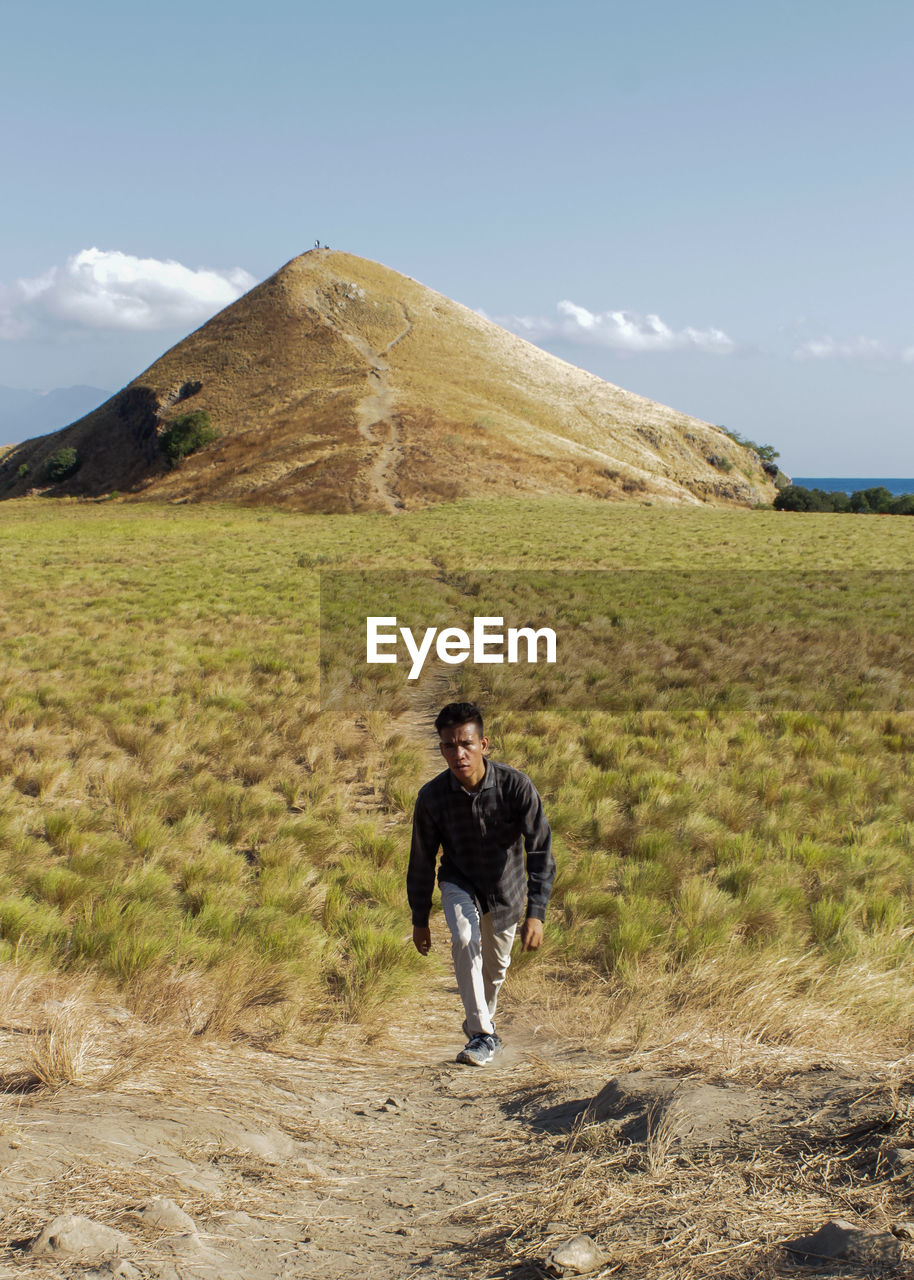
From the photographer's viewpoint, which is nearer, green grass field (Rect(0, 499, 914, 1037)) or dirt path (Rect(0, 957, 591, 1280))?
dirt path (Rect(0, 957, 591, 1280))

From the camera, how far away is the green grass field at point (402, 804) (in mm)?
4965

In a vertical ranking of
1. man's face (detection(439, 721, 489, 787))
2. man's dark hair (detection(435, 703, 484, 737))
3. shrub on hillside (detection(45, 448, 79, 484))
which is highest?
shrub on hillside (detection(45, 448, 79, 484))

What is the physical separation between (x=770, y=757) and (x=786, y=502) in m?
82.6

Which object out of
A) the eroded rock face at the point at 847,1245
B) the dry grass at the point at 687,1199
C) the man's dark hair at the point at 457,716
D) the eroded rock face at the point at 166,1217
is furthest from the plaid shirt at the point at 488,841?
the eroded rock face at the point at 847,1245

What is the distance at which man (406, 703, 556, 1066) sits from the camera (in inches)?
167

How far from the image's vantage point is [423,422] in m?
70.2

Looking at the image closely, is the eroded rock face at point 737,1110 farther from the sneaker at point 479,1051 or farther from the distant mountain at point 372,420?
the distant mountain at point 372,420

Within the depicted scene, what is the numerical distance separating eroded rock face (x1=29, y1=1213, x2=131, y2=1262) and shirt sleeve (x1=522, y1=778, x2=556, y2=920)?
2.38m

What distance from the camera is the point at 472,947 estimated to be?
13.9ft

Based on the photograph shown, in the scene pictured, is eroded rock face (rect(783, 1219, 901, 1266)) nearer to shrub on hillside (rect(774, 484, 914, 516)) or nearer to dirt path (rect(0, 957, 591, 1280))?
dirt path (rect(0, 957, 591, 1280))

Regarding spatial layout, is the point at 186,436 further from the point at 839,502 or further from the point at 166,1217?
the point at 166,1217

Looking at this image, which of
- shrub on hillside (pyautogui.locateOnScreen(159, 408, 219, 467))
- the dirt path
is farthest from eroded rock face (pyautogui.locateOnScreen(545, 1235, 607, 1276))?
shrub on hillside (pyautogui.locateOnScreen(159, 408, 219, 467))

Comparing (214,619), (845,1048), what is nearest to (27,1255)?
(845,1048)

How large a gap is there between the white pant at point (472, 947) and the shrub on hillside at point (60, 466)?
94403mm
